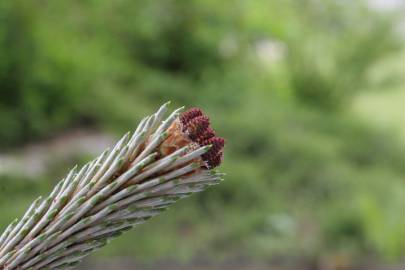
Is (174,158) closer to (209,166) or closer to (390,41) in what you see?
(209,166)

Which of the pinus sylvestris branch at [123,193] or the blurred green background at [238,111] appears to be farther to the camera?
the blurred green background at [238,111]

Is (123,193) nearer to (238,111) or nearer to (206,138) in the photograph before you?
(206,138)

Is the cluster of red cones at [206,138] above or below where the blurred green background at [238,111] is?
below

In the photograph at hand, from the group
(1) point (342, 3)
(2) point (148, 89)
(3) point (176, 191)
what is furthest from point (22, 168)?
(1) point (342, 3)

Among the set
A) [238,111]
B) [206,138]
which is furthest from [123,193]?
[238,111]

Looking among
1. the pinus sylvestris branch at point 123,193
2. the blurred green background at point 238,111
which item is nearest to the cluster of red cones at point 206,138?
the pinus sylvestris branch at point 123,193

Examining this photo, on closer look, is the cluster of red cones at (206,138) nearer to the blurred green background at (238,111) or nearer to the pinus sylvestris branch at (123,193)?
the pinus sylvestris branch at (123,193)

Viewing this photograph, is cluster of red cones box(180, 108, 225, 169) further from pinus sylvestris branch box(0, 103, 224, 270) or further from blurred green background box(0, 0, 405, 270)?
blurred green background box(0, 0, 405, 270)
